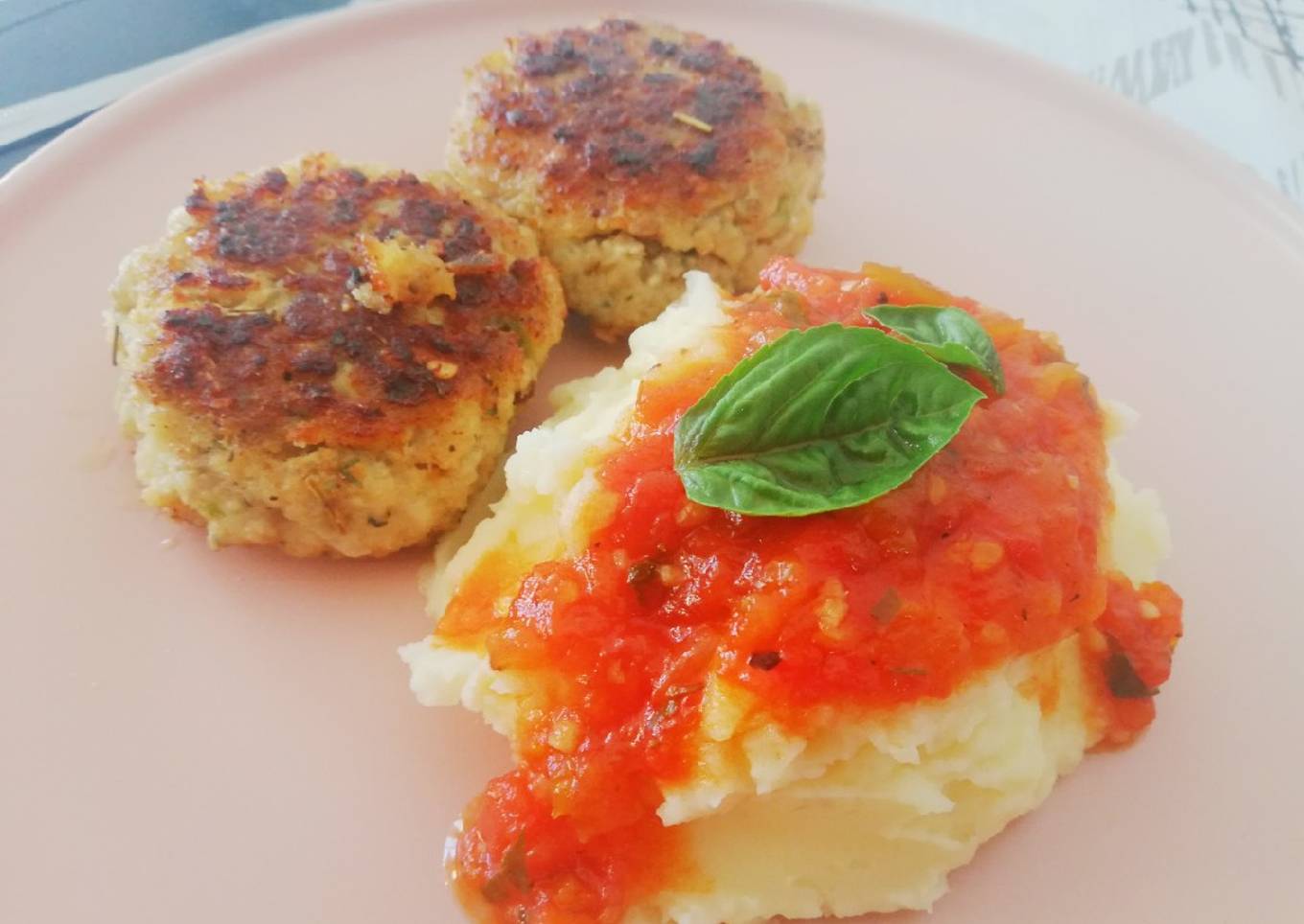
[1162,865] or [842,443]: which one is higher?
[842,443]

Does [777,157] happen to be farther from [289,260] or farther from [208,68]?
[208,68]

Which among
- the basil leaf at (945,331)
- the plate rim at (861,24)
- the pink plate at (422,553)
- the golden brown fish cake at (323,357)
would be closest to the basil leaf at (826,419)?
the basil leaf at (945,331)

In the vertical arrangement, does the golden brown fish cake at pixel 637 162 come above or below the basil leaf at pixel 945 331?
above

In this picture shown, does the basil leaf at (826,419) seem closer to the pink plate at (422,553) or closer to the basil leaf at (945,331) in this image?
the basil leaf at (945,331)

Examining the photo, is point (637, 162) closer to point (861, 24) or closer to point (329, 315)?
point (329, 315)

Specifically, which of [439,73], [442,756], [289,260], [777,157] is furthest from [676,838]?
[439,73]

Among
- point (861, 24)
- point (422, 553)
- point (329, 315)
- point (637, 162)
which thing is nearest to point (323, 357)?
point (329, 315)
